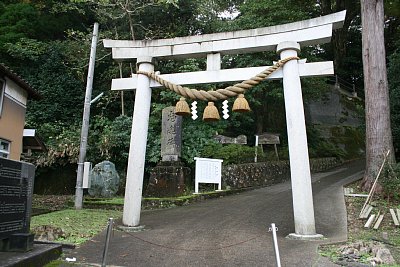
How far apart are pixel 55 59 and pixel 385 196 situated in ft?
59.2

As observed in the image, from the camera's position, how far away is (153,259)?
534cm

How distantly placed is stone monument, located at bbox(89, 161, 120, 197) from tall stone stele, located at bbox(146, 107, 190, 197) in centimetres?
195

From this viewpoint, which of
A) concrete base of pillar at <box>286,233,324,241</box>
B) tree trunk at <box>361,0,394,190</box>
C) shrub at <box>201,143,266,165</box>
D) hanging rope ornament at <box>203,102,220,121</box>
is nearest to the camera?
concrete base of pillar at <box>286,233,324,241</box>

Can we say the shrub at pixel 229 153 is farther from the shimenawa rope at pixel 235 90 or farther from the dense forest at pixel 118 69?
the shimenawa rope at pixel 235 90

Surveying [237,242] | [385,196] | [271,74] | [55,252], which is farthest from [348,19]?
[55,252]

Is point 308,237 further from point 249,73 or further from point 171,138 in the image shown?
point 171,138

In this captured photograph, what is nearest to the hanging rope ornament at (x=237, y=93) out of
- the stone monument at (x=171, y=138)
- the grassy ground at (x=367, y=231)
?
the grassy ground at (x=367, y=231)

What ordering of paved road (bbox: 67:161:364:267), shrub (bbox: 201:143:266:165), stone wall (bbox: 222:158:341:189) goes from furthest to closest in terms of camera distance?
shrub (bbox: 201:143:266:165) → stone wall (bbox: 222:158:341:189) → paved road (bbox: 67:161:364:267)

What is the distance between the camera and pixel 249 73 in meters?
7.42

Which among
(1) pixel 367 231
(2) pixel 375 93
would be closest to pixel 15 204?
(1) pixel 367 231

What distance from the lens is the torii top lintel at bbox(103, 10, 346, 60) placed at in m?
7.10

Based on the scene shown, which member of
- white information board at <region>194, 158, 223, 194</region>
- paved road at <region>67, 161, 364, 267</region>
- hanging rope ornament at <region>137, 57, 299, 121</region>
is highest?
hanging rope ornament at <region>137, 57, 299, 121</region>

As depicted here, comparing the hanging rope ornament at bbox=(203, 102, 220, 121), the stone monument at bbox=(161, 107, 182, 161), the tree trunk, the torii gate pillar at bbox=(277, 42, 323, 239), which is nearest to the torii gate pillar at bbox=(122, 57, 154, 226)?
the hanging rope ornament at bbox=(203, 102, 220, 121)

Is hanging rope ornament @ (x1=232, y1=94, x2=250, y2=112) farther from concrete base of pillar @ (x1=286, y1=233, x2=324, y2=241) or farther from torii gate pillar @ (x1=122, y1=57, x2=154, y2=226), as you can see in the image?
concrete base of pillar @ (x1=286, y1=233, x2=324, y2=241)
